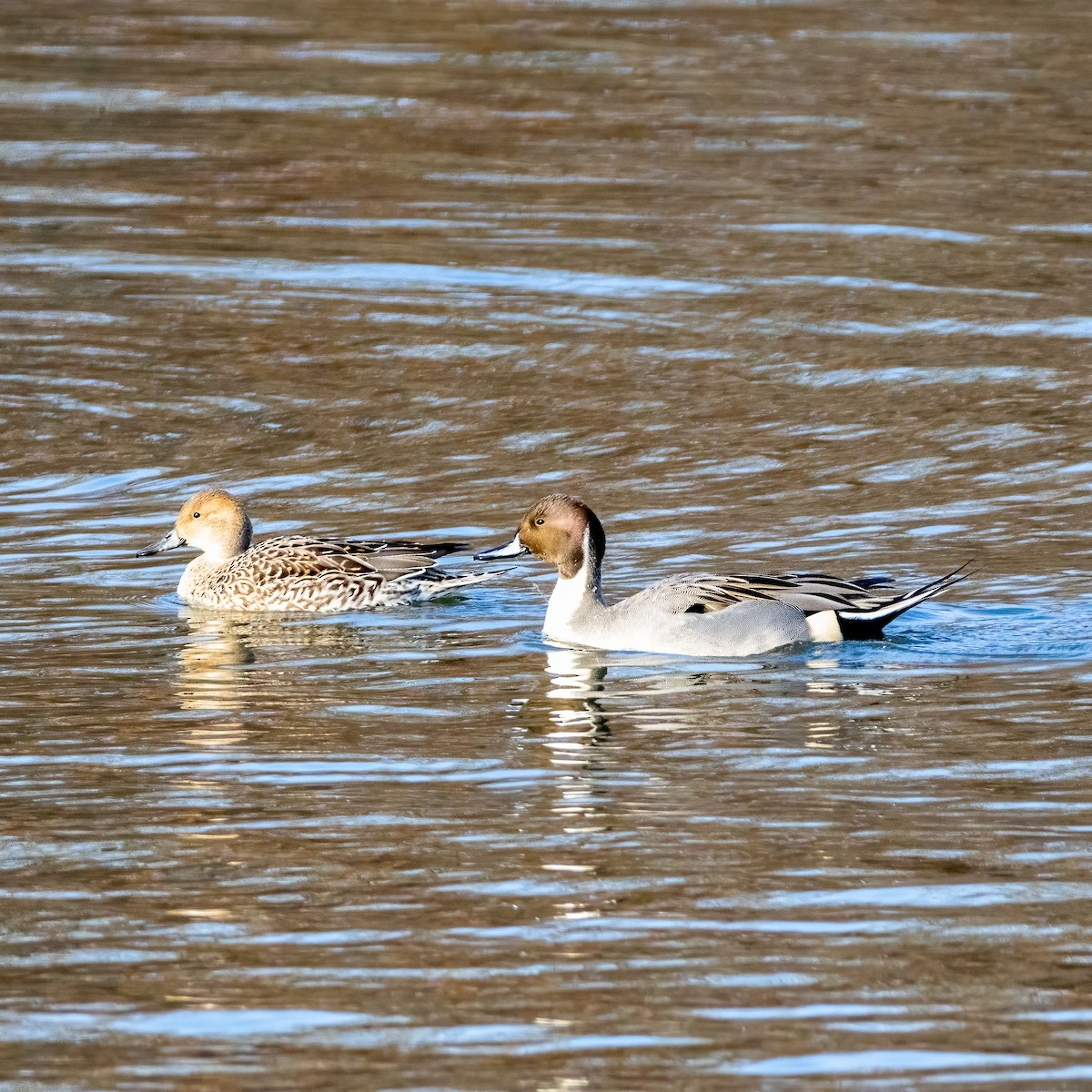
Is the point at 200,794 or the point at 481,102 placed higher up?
the point at 481,102

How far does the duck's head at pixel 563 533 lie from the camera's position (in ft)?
32.3

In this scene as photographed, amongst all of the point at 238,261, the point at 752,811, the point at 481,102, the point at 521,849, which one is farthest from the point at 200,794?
the point at 481,102

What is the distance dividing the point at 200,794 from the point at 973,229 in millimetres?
12222

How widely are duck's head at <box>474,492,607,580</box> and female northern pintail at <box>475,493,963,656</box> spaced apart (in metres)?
0.24

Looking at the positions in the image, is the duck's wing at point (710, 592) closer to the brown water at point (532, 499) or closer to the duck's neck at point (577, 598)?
the brown water at point (532, 499)

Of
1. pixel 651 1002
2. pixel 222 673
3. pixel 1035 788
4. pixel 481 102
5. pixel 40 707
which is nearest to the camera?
pixel 651 1002

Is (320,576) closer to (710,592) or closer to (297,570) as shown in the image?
(297,570)

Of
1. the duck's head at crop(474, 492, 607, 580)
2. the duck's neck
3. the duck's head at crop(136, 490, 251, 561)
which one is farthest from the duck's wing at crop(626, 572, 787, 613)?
the duck's head at crop(136, 490, 251, 561)

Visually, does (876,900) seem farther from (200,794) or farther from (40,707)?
(40,707)

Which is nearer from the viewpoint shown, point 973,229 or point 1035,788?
point 1035,788

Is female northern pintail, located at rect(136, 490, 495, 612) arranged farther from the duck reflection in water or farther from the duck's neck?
the duck's neck

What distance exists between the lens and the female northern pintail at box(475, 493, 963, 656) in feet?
30.4

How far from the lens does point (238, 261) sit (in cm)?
1828

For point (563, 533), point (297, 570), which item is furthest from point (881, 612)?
point (297, 570)
